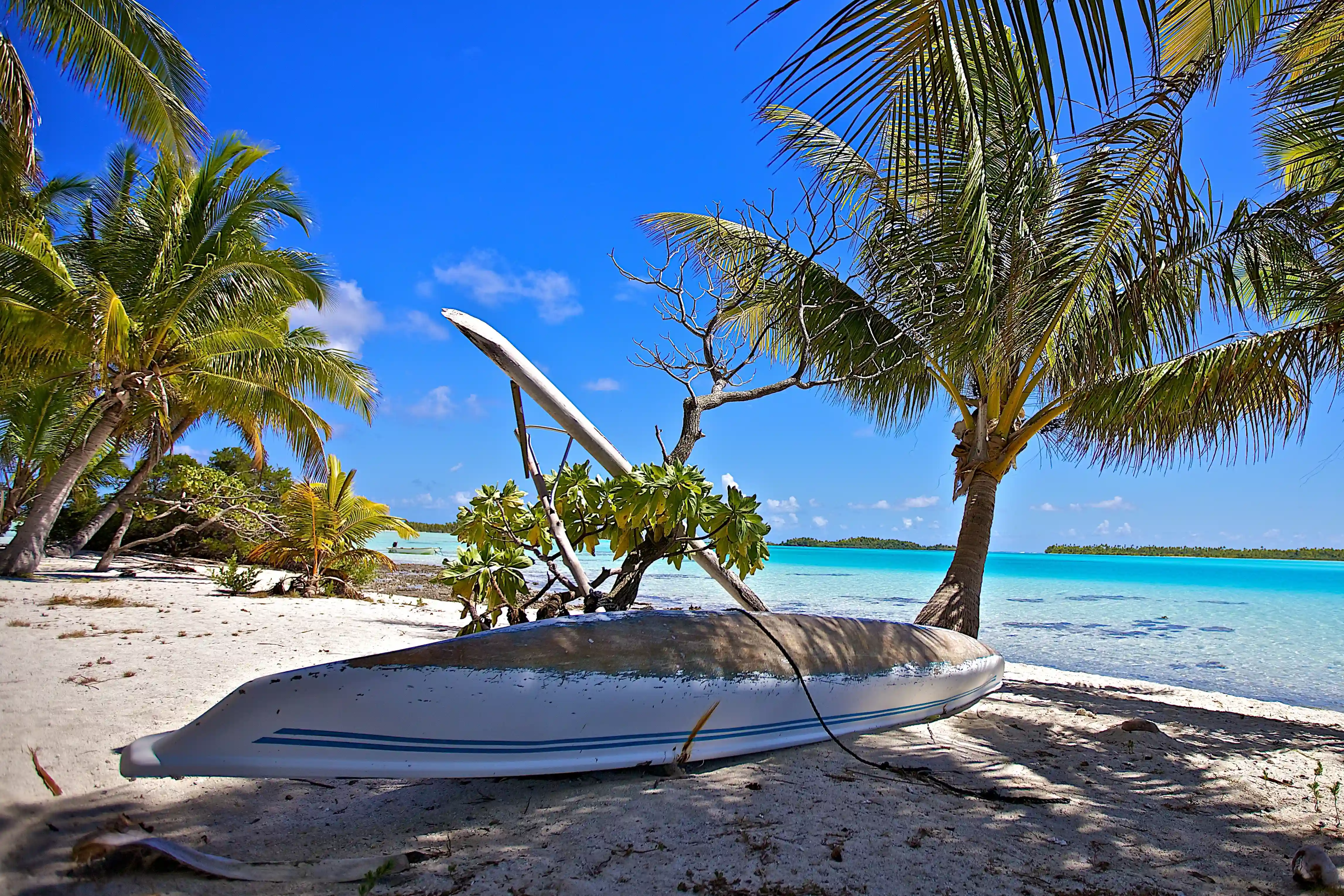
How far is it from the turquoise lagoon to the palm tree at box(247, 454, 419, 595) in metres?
4.73

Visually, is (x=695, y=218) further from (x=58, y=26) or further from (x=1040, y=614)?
(x=1040, y=614)

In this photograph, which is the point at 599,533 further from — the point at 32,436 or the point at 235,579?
the point at 32,436

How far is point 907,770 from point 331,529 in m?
8.97

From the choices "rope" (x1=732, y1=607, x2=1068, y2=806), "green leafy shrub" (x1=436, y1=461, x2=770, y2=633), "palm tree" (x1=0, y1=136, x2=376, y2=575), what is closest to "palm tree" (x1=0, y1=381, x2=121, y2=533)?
"palm tree" (x1=0, y1=136, x2=376, y2=575)

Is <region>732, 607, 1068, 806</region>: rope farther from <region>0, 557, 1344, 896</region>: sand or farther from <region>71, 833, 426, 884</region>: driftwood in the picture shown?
<region>71, 833, 426, 884</region>: driftwood

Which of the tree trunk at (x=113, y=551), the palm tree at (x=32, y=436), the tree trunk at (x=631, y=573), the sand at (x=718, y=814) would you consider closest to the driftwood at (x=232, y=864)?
the sand at (x=718, y=814)

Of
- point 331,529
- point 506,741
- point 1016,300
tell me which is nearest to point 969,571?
point 1016,300

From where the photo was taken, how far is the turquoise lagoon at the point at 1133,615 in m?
7.88

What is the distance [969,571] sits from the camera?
6.23m

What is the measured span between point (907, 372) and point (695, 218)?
107 inches

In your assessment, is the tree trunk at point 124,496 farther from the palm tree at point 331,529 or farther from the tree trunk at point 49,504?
the palm tree at point 331,529

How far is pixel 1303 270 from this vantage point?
461 cm

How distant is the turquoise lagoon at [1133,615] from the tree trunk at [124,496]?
8129 mm

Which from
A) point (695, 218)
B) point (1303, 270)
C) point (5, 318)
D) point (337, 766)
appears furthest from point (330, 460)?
point (1303, 270)
